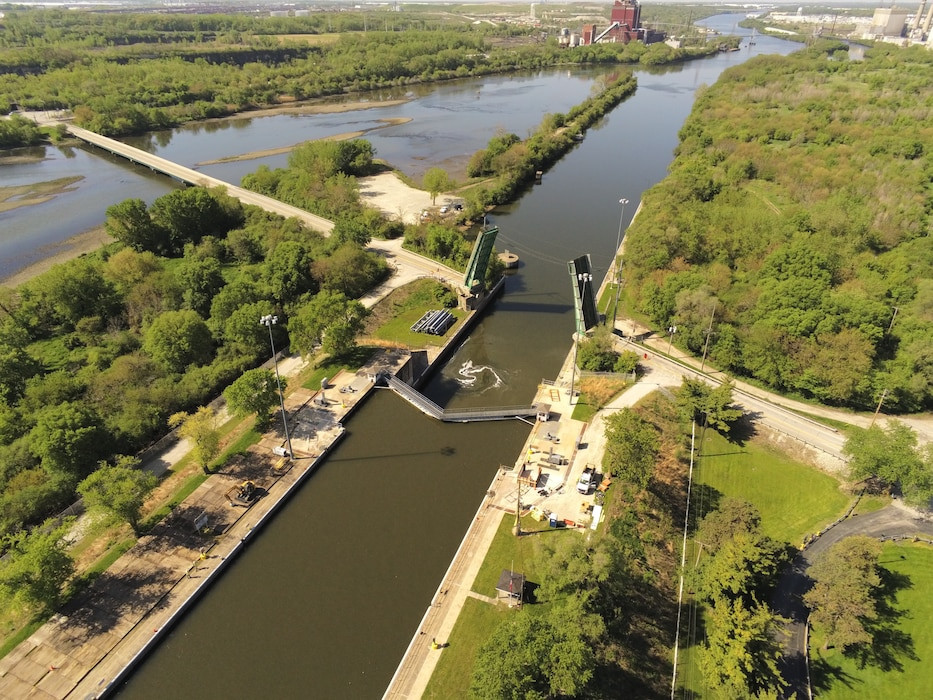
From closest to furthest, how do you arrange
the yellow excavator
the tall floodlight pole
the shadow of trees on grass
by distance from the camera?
the shadow of trees on grass
the yellow excavator
the tall floodlight pole

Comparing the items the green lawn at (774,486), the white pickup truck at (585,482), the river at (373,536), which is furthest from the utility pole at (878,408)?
the river at (373,536)

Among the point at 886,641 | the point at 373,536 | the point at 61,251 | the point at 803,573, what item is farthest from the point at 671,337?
the point at 61,251

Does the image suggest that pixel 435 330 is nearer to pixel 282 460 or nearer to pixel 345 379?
pixel 345 379

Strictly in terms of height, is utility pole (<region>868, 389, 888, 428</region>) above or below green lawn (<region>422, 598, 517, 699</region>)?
above

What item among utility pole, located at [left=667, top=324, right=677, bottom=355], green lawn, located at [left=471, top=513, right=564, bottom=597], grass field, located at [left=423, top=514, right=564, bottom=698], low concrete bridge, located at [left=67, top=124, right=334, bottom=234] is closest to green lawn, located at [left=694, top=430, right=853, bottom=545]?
utility pole, located at [left=667, top=324, right=677, bottom=355]

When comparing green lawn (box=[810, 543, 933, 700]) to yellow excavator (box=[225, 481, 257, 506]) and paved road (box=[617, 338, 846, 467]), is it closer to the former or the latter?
paved road (box=[617, 338, 846, 467])

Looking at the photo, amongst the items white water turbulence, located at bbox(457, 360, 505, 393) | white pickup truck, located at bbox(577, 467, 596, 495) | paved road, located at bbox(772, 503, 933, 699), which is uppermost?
white pickup truck, located at bbox(577, 467, 596, 495)

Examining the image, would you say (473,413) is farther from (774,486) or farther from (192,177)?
(192,177)
